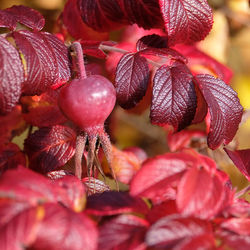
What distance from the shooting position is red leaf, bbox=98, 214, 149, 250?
1.62 ft

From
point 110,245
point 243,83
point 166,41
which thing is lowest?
point 243,83

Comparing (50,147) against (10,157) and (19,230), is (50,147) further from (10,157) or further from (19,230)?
(19,230)

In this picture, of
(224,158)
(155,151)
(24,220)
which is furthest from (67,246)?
(155,151)

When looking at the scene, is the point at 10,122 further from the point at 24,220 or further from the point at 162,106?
the point at 24,220

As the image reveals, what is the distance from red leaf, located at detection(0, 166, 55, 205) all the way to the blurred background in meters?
1.14

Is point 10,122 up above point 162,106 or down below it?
below

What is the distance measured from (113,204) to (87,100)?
0.61 ft

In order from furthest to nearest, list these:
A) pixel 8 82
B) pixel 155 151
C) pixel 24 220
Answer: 1. pixel 155 151
2. pixel 8 82
3. pixel 24 220

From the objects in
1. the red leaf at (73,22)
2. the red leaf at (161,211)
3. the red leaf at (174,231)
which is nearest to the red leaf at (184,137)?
the red leaf at (73,22)

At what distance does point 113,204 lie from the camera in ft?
1.80

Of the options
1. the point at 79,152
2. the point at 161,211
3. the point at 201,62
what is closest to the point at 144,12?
the point at 79,152

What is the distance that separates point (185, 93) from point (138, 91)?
0.26 ft

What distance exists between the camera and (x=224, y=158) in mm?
1224

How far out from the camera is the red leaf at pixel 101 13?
2.91 feet
